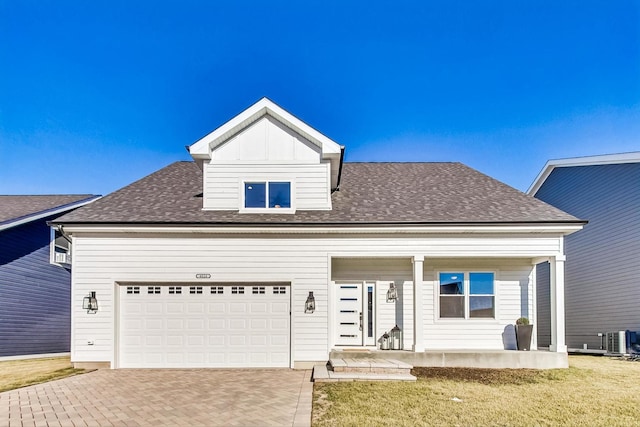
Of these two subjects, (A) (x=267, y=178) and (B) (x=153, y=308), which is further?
(A) (x=267, y=178)

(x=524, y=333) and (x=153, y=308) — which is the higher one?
(x=153, y=308)

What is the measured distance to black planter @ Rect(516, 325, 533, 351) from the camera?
459 inches

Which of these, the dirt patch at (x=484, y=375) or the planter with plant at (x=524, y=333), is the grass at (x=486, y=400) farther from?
the planter with plant at (x=524, y=333)

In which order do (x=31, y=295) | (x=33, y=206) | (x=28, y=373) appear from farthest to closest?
1. (x=33, y=206)
2. (x=31, y=295)
3. (x=28, y=373)

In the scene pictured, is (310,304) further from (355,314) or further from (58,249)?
(58,249)

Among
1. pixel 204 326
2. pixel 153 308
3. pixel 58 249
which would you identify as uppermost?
pixel 58 249

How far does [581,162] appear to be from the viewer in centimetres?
1692

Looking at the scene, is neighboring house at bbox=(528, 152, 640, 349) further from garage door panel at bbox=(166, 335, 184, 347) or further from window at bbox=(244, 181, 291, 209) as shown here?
garage door panel at bbox=(166, 335, 184, 347)

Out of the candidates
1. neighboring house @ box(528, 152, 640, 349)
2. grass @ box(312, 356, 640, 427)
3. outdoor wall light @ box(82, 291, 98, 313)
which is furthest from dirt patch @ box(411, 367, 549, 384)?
outdoor wall light @ box(82, 291, 98, 313)

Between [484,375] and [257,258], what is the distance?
6.18 metres

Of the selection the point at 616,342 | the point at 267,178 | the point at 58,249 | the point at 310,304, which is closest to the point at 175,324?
the point at 310,304

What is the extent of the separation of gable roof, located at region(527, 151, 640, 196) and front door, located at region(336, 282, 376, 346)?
10104 millimetres

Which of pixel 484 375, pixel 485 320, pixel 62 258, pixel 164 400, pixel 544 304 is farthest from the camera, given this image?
pixel 544 304

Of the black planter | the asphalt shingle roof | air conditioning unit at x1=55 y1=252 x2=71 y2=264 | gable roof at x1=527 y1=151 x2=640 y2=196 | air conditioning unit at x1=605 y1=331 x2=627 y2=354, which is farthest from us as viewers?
air conditioning unit at x1=55 y1=252 x2=71 y2=264
